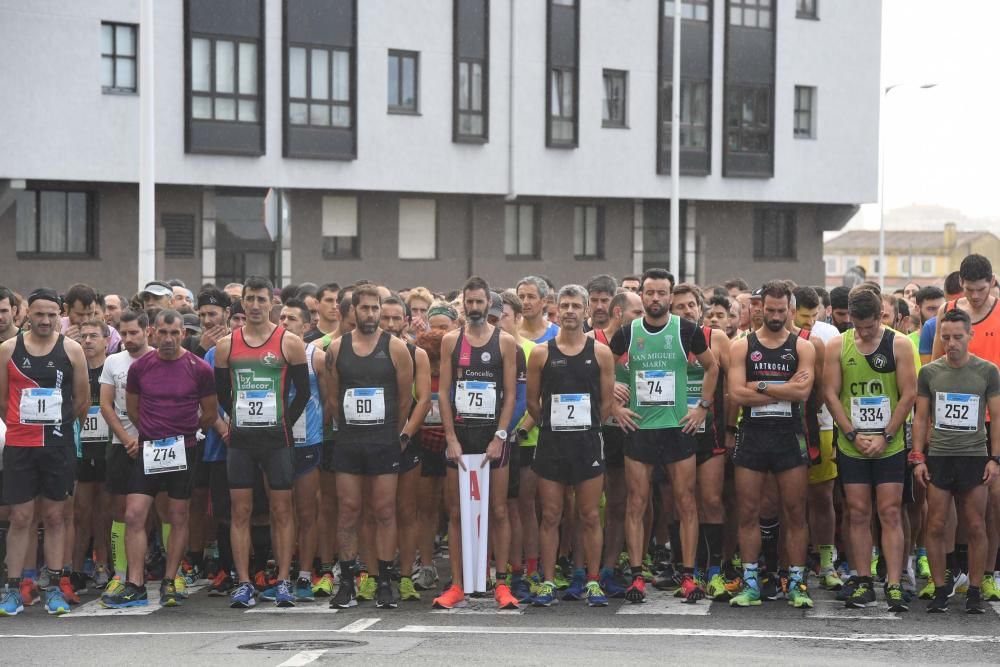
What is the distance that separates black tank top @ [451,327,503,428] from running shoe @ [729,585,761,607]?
2.13 meters

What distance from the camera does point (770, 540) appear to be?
1099 cm

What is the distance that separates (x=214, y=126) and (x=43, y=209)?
4.25 m

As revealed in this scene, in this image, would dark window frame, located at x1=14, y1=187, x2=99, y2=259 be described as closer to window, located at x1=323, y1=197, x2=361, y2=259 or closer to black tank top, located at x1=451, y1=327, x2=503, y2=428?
window, located at x1=323, y1=197, x2=361, y2=259

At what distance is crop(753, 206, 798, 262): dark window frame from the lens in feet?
142

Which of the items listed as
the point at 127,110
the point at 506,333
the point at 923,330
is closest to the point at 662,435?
the point at 506,333

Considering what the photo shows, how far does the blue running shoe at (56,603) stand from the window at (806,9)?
3492 centimetres

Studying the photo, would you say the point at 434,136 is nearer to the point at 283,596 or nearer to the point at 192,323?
the point at 192,323

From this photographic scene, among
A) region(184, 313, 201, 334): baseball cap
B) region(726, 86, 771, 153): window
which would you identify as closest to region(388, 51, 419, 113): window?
region(726, 86, 771, 153): window

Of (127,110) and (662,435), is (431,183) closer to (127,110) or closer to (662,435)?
(127,110)

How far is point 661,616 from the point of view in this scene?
33.5 feet

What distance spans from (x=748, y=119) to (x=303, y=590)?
32517 mm

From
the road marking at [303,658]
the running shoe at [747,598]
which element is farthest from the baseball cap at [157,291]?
the running shoe at [747,598]

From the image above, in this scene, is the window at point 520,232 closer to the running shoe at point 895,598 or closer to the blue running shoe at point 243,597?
the blue running shoe at point 243,597

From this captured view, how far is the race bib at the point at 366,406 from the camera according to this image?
10680 mm
